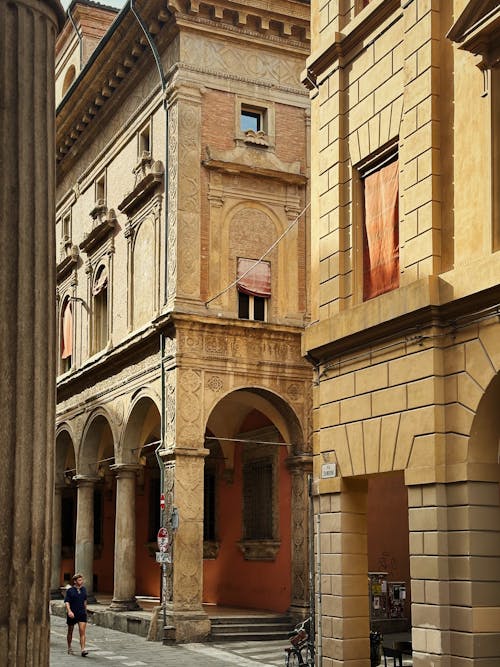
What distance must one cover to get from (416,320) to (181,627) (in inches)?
498

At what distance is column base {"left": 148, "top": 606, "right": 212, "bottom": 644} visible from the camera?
21797mm

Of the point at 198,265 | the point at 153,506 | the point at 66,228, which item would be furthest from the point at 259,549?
the point at 66,228

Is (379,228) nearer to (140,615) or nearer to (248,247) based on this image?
(248,247)

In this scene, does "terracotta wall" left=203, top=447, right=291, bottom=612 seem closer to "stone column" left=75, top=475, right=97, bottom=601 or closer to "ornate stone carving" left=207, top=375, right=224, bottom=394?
"stone column" left=75, top=475, right=97, bottom=601

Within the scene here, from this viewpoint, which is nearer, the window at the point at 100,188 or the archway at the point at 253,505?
the archway at the point at 253,505

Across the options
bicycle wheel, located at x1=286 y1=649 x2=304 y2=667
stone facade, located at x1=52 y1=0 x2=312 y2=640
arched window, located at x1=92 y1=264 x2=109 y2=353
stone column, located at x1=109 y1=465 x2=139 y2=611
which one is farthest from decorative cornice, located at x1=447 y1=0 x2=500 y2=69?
arched window, located at x1=92 y1=264 x2=109 y2=353

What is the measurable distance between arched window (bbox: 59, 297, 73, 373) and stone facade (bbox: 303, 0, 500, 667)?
18.6 m

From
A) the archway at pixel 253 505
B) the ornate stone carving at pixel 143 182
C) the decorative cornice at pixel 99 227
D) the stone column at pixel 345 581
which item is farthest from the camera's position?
the decorative cornice at pixel 99 227

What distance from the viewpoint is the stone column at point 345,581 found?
41.5 ft

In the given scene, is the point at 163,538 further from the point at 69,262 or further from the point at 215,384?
the point at 69,262

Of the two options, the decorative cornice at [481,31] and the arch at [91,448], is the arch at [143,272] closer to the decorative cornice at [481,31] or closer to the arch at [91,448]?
the arch at [91,448]

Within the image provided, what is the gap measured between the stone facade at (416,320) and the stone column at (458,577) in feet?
0.05

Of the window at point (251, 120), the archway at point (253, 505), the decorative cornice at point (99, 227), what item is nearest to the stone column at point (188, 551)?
the archway at point (253, 505)

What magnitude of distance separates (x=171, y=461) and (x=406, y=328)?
39.6 feet
